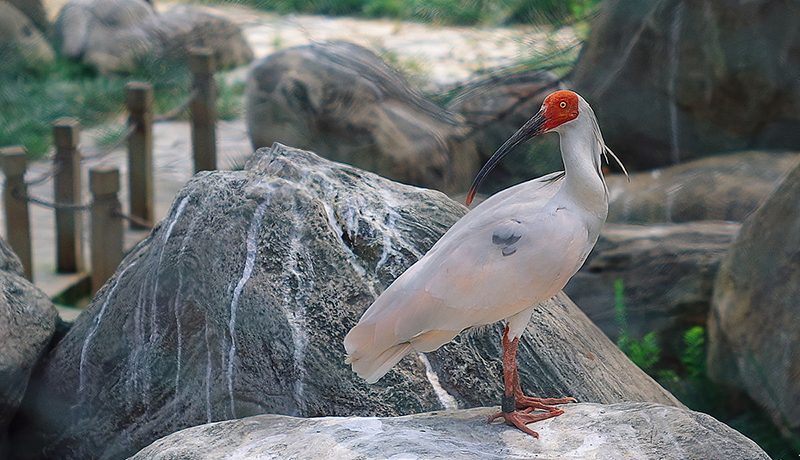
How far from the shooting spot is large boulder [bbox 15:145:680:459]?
112 inches

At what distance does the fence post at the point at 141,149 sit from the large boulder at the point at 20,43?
2935 mm

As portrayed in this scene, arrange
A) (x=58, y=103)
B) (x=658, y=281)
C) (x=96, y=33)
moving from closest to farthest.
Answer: (x=658, y=281) → (x=58, y=103) → (x=96, y=33)

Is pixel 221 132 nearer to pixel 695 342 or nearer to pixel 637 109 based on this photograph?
pixel 637 109

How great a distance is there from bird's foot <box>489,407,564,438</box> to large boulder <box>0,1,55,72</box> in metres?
7.24

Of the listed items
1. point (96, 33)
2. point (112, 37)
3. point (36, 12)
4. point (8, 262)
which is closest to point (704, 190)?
point (8, 262)

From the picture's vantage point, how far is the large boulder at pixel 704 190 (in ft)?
16.9

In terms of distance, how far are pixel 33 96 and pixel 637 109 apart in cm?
571

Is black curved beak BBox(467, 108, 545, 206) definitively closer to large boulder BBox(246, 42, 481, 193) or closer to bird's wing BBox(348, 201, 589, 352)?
bird's wing BBox(348, 201, 589, 352)

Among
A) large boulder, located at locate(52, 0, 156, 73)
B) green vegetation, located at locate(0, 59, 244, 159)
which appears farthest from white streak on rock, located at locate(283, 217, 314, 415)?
large boulder, located at locate(52, 0, 156, 73)

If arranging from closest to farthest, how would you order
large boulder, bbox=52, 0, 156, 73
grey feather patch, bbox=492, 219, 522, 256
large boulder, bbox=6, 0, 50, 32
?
grey feather patch, bbox=492, 219, 522, 256
large boulder, bbox=52, 0, 156, 73
large boulder, bbox=6, 0, 50, 32

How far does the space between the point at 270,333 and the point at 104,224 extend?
8.49 feet

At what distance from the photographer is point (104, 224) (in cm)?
505

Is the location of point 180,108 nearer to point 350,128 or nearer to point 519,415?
point 350,128

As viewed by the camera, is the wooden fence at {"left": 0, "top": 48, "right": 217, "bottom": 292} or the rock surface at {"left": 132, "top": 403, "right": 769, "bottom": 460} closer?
the rock surface at {"left": 132, "top": 403, "right": 769, "bottom": 460}
